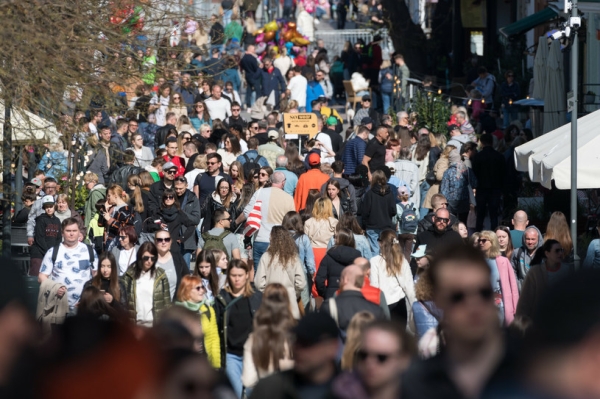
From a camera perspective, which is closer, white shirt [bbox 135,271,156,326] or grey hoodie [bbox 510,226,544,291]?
white shirt [bbox 135,271,156,326]

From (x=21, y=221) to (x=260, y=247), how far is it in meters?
3.56

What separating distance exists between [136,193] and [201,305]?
20.7 feet

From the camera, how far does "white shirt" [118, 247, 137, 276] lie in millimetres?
11844

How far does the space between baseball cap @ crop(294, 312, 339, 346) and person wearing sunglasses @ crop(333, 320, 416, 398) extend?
21.4 inches

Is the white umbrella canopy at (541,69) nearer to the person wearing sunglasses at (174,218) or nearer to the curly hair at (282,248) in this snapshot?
the person wearing sunglasses at (174,218)

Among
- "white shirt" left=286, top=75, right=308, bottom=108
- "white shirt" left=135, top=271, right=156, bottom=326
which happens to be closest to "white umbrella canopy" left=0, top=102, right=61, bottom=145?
"white shirt" left=135, top=271, right=156, bottom=326

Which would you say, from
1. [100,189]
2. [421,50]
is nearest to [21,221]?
[100,189]

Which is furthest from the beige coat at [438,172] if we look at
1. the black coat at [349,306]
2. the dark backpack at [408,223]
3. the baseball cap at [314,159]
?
the black coat at [349,306]

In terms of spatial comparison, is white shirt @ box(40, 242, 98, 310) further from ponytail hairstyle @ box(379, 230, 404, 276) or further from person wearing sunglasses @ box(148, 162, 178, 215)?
person wearing sunglasses @ box(148, 162, 178, 215)

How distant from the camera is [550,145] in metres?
14.8

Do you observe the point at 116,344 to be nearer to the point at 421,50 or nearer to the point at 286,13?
the point at 421,50

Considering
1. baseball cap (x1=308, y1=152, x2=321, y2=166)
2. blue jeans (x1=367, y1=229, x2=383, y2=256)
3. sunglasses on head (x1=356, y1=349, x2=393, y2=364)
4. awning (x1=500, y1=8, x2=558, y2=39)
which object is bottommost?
blue jeans (x1=367, y1=229, x2=383, y2=256)

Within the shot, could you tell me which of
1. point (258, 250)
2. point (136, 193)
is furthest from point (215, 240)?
point (136, 193)

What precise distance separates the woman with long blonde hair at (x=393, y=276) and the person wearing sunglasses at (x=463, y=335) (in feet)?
25.5
